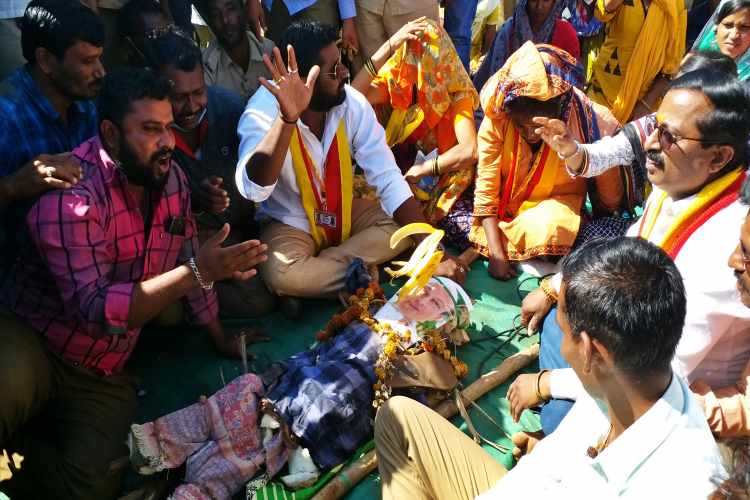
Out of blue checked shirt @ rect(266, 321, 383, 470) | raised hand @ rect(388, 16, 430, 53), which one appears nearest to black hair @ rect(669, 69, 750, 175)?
blue checked shirt @ rect(266, 321, 383, 470)

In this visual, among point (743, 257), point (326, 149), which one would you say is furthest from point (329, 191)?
point (743, 257)

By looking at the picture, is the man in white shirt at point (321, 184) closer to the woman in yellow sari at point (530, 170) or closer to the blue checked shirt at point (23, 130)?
the woman in yellow sari at point (530, 170)

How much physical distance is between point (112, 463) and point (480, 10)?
5.10m

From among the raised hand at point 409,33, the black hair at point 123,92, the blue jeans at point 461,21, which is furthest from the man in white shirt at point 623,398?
the blue jeans at point 461,21

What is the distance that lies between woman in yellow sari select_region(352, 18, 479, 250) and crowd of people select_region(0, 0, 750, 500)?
0.02 m

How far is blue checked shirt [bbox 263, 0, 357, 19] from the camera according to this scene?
4.75 meters

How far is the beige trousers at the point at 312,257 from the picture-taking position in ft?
11.3

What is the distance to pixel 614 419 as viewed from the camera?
161 centimetres

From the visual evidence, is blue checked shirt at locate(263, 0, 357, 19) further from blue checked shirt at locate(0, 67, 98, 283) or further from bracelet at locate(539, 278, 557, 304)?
bracelet at locate(539, 278, 557, 304)

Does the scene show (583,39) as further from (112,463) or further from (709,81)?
(112,463)

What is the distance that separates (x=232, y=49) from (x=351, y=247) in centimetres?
178

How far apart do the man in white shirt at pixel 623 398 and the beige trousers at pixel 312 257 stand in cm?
187

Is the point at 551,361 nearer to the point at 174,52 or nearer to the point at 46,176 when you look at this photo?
the point at 46,176

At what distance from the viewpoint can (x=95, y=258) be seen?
2.41 m
